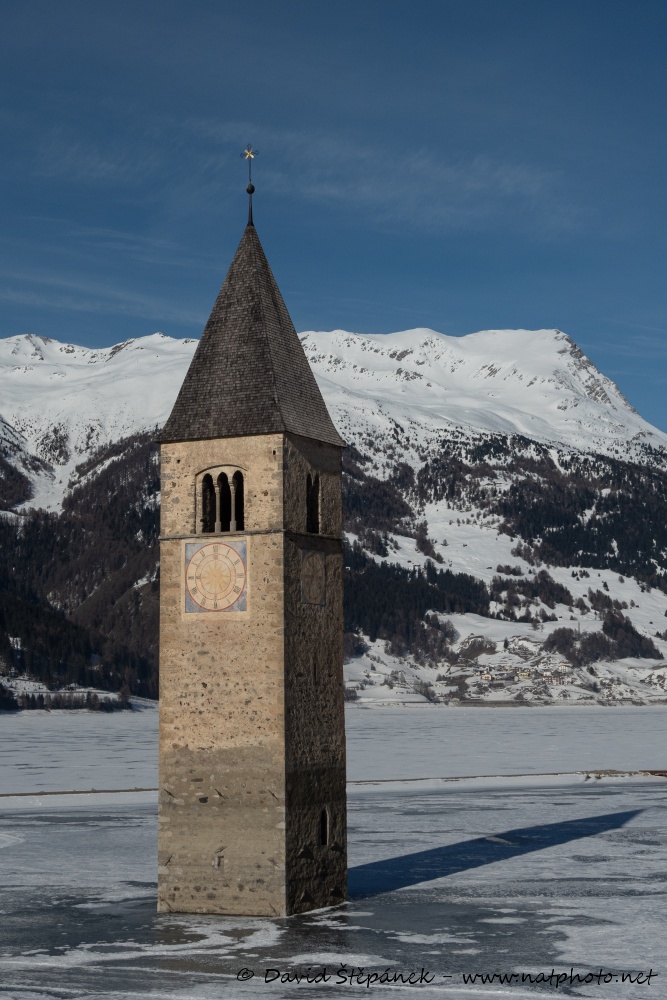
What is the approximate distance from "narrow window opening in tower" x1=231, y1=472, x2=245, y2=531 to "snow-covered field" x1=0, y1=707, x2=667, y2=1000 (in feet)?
37.6

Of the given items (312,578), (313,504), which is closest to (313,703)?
(312,578)

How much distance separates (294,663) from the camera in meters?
41.3

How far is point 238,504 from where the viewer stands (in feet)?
138

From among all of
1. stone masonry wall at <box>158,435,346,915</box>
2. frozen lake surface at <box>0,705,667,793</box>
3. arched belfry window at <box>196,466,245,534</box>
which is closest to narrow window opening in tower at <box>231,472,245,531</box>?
arched belfry window at <box>196,466,245,534</box>

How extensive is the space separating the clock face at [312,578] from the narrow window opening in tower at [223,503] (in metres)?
2.53

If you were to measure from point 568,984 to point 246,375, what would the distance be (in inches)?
807

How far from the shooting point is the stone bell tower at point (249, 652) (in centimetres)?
4062

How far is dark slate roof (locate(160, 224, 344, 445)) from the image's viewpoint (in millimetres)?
42531

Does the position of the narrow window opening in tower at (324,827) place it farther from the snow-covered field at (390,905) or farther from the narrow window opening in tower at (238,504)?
the narrow window opening in tower at (238,504)

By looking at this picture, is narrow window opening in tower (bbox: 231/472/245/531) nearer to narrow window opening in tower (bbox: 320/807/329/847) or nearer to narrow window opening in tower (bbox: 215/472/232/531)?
narrow window opening in tower (bbox: 215/472/232/531)

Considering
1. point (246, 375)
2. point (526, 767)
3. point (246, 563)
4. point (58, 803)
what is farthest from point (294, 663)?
point (526, 767)

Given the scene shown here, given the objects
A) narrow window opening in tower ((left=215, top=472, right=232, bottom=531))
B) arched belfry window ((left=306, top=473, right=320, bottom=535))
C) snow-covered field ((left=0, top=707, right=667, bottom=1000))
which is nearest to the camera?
snow-covered field ((left=0, top=707, right=667, bottom=1000))

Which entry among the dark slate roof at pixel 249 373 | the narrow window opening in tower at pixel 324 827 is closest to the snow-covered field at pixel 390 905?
the narrow window opening in tower at pixel 324 827

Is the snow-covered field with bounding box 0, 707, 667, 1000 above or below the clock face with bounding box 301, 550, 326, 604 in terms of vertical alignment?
below
